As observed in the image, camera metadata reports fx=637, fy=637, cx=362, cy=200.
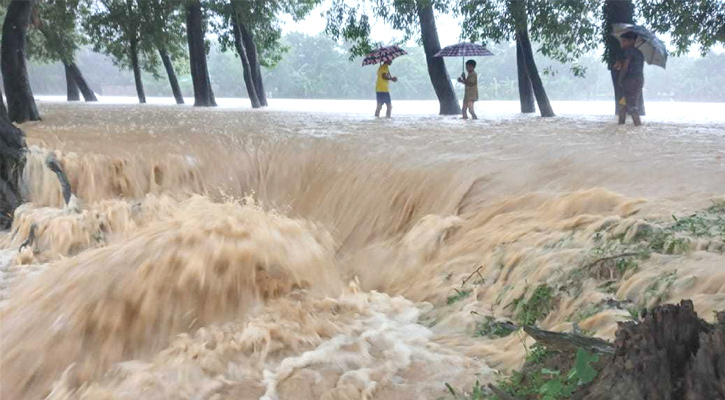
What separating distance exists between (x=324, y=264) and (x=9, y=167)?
4336 millimetres

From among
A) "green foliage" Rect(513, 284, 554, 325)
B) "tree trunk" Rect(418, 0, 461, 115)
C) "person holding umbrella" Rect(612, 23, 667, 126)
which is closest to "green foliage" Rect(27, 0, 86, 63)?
"tree trunk" Rect(418, 0, 461, 115)

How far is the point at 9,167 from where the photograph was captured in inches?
282

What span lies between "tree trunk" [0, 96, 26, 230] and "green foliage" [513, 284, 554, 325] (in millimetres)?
5518

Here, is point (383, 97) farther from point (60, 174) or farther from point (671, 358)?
point (671, 358)

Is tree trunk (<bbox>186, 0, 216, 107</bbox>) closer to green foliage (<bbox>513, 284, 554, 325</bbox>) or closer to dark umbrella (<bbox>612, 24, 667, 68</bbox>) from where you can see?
dark umbrella (<bbox>612, 24, 667, 68</bbox>)

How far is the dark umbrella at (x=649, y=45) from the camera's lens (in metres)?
10.2

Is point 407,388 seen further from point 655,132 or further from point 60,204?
point 655,132

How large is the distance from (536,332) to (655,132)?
8534 mm

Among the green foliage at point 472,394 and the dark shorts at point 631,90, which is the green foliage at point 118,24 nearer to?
the dark shorts at point 631,90

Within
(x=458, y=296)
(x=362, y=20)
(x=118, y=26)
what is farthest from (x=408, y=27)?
(x=458, y=296)

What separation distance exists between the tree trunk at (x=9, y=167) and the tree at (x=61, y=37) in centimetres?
1151

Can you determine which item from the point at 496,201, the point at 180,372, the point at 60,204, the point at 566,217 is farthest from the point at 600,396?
the point at 60,204

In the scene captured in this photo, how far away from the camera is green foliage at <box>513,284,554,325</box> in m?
3.66

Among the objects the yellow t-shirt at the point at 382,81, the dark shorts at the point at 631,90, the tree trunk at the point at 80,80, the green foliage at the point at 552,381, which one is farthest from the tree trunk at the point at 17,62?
the tree trunk at the point at 80,80
